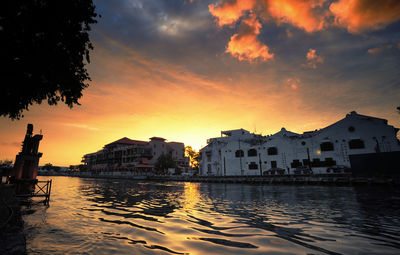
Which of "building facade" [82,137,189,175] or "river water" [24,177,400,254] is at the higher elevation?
"building facade" [82,137,189,175]

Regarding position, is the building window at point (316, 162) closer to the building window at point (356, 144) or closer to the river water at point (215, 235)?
the building window at point (356, 144)

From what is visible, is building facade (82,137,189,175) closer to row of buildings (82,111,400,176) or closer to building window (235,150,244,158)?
row of buildings (82,111,400,176)

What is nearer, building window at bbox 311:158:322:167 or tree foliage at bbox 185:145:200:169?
building window at bbox 311:158:322:167

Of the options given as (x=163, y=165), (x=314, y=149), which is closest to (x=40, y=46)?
(x=314, y=149)

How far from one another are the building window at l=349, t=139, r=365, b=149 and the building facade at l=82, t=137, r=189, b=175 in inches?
2434

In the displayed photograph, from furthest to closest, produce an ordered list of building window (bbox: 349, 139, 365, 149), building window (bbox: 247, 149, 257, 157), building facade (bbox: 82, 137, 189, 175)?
building facade (bbox: 82, 137, 189, 175) < building window (bbox: 247, 149, 257, 157) < building window (bbox: 349, 139, 365, 149)

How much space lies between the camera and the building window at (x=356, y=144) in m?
38.3

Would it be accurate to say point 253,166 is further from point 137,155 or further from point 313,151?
point 137,155

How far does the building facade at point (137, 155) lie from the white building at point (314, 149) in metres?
33.9

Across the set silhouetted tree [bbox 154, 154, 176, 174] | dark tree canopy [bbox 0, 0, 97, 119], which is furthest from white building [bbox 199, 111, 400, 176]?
dark tree canopy [bbox 0, 0, 97, 119]

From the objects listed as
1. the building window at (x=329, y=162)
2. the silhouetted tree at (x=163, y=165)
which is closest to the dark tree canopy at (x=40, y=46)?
the building window at (x=329, y=162)

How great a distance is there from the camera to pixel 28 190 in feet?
61.7

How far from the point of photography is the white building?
37.3 meters

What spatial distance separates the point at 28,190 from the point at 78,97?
14704 millimetres
